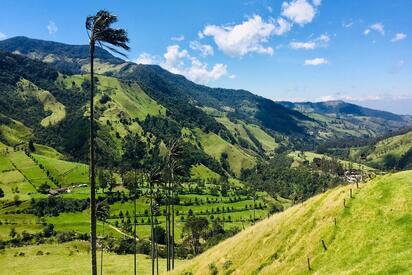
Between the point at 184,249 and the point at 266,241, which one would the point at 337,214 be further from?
the point at 184,249

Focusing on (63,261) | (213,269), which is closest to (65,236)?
(63,261)

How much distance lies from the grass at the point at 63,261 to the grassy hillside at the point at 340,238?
203 ft

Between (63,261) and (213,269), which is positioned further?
(63,261)

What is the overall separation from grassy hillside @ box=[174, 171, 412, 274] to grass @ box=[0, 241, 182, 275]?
203 feet

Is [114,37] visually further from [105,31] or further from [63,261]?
[63,261]

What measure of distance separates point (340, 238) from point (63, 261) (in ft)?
405

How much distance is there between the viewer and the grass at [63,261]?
117 metres

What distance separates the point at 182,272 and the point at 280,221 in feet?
57.3

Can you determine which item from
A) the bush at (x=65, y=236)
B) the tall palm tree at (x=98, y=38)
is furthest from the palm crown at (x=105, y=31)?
the bush at (x=65, y=236)

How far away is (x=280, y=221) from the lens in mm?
50375

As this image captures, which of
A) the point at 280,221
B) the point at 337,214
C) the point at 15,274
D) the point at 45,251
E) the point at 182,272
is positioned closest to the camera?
the point at 337,214

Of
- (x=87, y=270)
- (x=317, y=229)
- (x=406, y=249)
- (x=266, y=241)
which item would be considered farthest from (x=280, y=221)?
(x=87, y=270)

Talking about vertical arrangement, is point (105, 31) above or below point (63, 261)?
above

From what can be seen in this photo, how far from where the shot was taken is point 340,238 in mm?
35500
